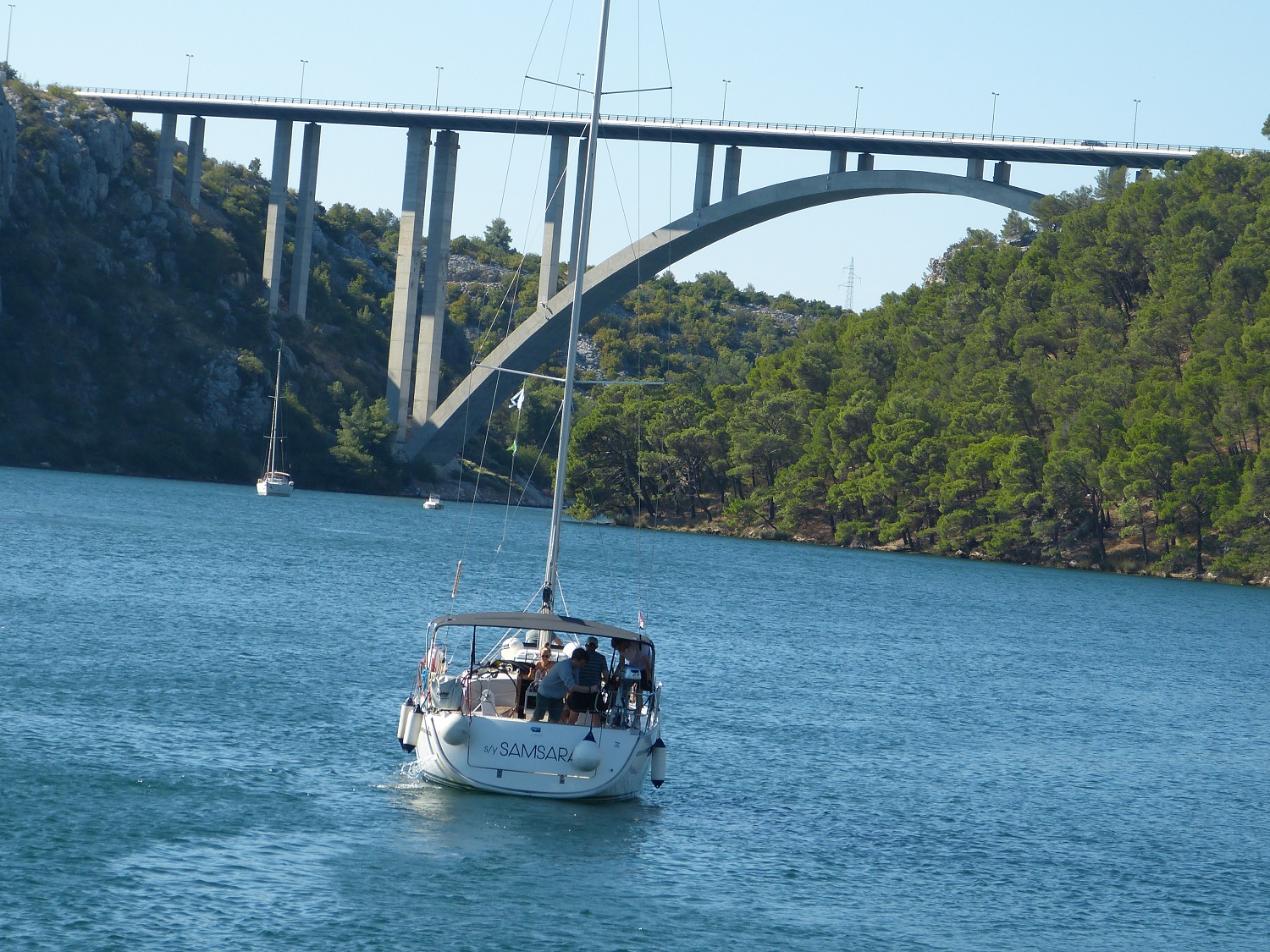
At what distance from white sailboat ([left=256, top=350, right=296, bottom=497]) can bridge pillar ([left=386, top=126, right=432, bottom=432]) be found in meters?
5.92

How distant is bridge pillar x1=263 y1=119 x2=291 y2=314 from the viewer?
8224cm

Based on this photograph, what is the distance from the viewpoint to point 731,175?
70688mm

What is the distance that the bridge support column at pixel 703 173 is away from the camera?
70.6 metres

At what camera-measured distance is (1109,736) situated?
24312 mm

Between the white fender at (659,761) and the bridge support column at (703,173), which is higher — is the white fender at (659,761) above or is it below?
below

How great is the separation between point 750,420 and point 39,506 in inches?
1443

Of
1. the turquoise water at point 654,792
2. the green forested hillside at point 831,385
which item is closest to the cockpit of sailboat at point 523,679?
the turquoise water at point 654,792

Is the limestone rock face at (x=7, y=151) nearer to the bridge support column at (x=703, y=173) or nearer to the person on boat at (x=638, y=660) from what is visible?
the bridge support column at (x=703, y=173)

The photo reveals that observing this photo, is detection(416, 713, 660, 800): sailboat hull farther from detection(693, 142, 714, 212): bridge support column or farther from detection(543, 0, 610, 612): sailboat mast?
detection(693, 142, 714, 212): bridge support column

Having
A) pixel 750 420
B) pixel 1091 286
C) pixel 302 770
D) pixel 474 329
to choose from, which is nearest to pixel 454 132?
pixel 750 420

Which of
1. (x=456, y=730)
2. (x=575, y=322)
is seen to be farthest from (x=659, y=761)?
(x=575, y=322)

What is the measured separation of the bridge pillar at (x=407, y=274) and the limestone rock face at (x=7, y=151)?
2019cm

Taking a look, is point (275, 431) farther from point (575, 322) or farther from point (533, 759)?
point (533, 759)

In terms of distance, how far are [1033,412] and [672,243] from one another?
17723 mm
